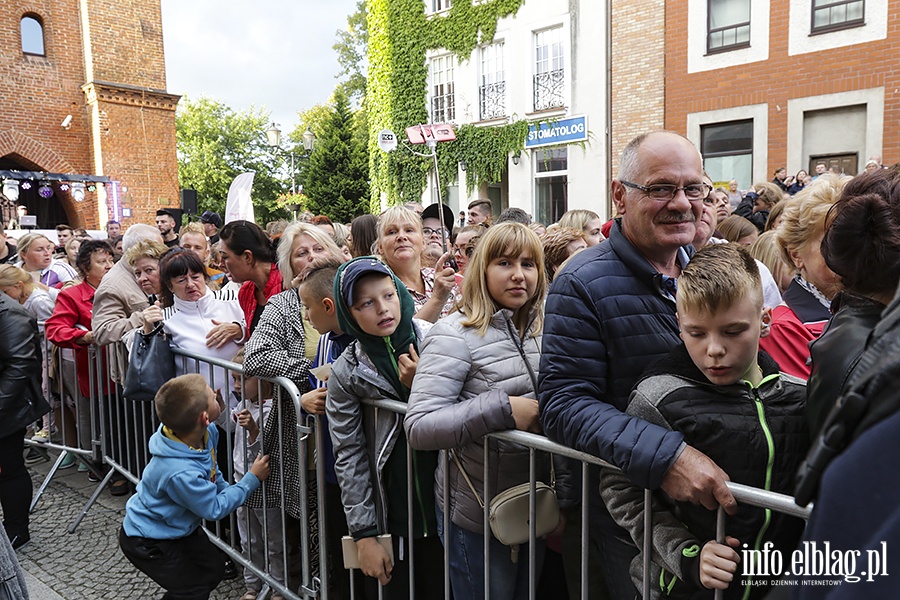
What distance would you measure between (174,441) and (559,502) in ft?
6.23

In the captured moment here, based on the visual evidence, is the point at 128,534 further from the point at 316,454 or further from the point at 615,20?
the point at 615,20

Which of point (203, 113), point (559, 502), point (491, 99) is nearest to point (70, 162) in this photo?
point (491, 99)

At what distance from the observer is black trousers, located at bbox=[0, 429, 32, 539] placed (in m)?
4.24

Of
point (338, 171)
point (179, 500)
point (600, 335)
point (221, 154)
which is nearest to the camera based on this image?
point (600, 335)

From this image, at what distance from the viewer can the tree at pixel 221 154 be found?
49.1 meters

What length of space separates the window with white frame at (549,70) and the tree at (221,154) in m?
31.5

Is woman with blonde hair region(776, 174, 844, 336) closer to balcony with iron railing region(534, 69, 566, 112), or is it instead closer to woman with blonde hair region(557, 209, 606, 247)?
woman with blonde hair region(557, 209, 606, 247)

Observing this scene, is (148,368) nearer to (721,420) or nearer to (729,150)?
(721,420)

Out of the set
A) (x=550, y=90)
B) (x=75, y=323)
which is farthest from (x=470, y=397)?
(x=550, y=90)

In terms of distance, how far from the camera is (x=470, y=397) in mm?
2410

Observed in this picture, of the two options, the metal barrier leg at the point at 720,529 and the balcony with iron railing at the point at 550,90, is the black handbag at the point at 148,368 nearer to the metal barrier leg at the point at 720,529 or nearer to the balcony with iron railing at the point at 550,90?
the metal barrier leg at the point at 720,529

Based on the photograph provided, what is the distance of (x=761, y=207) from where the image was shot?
773 cm

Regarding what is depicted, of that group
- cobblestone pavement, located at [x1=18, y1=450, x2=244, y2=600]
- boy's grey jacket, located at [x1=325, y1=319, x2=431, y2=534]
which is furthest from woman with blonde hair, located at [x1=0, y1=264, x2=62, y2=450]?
boy's grey jacket, located at [x1=325, y1=319, x2=431, y2=534]

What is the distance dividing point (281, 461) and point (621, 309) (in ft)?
6.71
